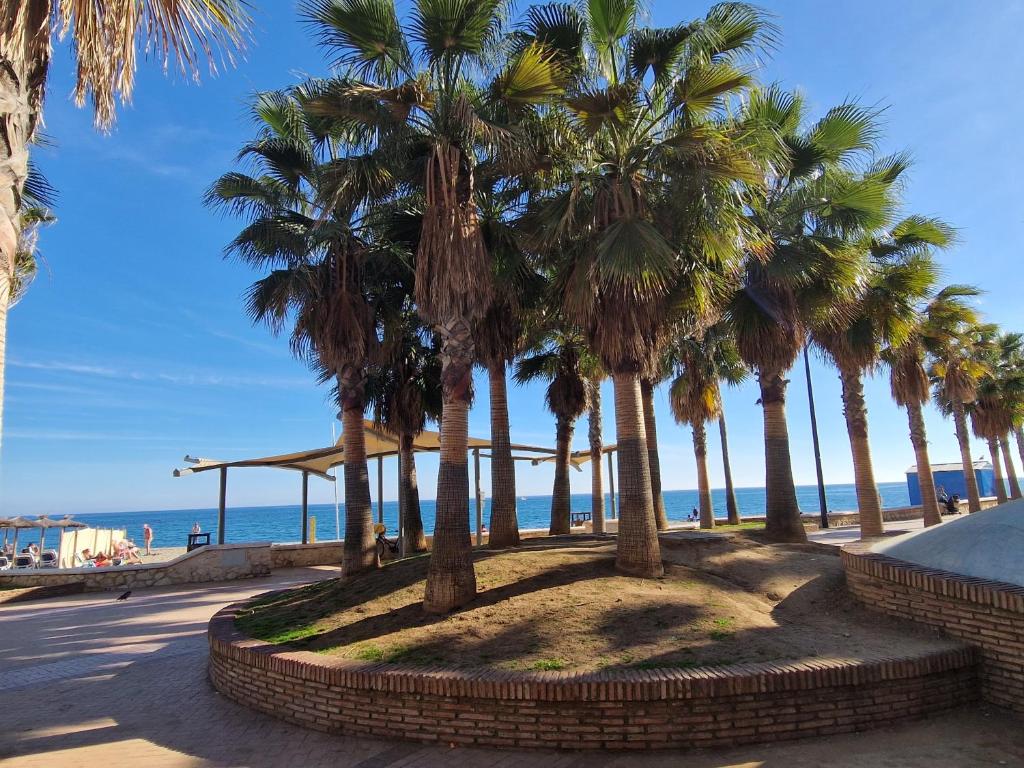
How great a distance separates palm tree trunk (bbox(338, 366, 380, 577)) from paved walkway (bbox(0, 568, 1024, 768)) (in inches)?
102

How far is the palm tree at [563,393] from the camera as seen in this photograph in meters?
15.4

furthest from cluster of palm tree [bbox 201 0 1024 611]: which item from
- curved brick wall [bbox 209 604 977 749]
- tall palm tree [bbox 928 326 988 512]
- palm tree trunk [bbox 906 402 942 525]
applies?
tall palm tree [bbox 928 326 988 512]

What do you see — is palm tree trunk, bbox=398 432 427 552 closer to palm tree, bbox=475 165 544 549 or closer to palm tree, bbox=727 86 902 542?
palm tree, bbox=475 165 544 549

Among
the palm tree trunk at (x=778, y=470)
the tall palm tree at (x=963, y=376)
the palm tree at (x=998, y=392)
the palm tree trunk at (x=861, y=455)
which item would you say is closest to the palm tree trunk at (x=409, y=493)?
the palm tree trunk at (x=778, y=470)

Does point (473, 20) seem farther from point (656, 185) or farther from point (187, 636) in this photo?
point (187, 636)

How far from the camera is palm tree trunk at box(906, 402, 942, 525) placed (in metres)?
19.0

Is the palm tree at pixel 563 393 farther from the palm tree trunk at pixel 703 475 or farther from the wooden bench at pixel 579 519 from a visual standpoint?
the wooden bench at pixel 579 519

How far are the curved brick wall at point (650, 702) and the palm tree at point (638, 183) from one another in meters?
3.14

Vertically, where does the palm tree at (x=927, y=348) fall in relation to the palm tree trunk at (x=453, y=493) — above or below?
above

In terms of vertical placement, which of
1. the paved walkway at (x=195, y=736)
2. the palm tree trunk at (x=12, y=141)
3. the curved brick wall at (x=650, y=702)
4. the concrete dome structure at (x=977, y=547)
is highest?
the palm tree trunk at (x=12, y=141)

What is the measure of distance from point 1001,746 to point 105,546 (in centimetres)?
2912

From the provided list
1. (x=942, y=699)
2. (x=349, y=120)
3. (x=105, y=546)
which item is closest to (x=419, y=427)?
(x=349, y=120)

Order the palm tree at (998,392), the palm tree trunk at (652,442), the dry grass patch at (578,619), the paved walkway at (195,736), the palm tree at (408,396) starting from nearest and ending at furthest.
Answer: the paved walkway at (195,736)
the dry grass patch at (578,619)
the palm tree at (408,396)
the palm tree trunk at (652,442)
the palm tree at (998,392)

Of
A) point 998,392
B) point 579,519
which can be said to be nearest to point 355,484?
point 579,519
